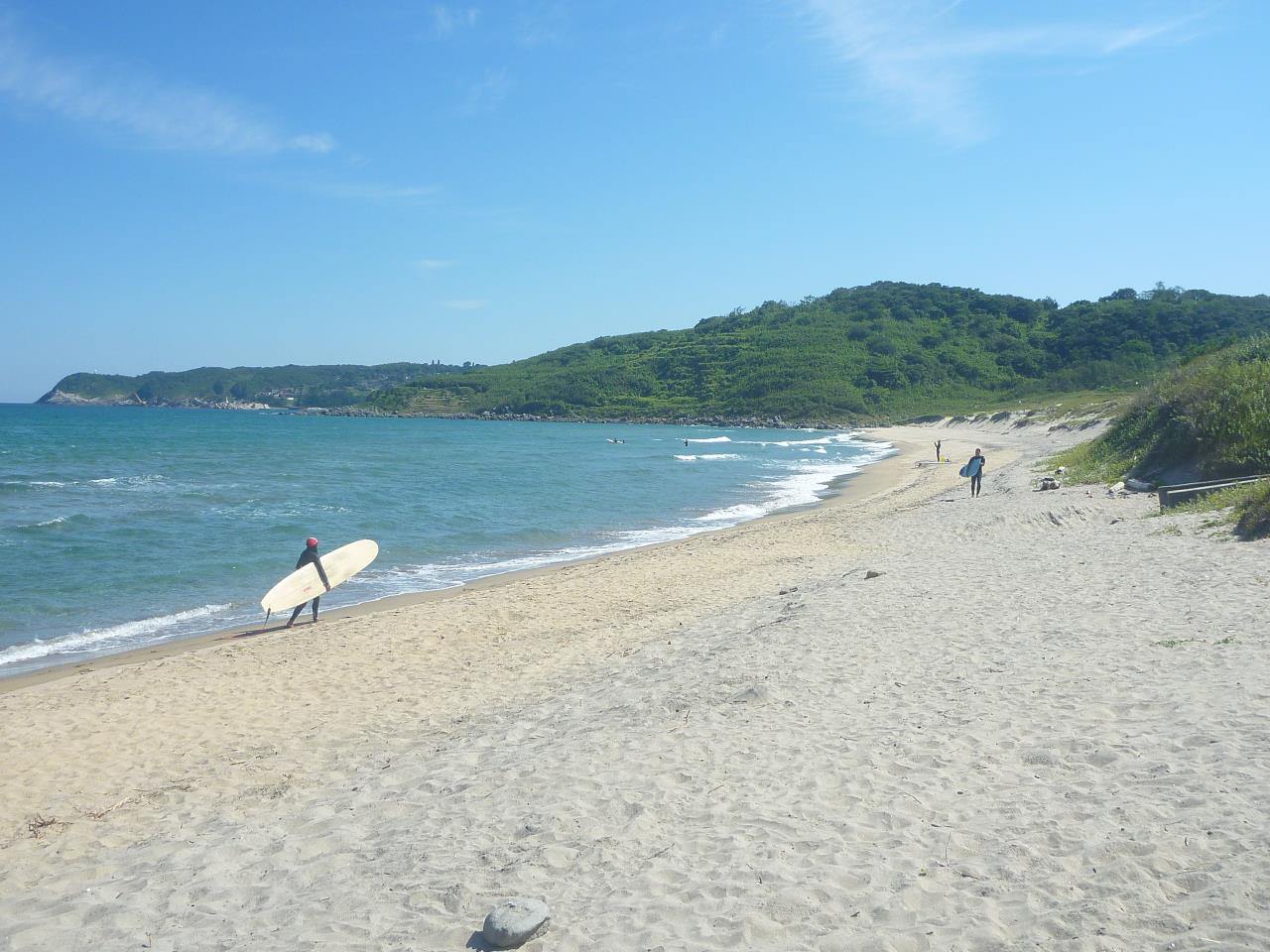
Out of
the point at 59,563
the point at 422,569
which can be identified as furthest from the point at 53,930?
the point at 59,563

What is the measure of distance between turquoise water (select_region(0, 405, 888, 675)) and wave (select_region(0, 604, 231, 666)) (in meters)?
0.04

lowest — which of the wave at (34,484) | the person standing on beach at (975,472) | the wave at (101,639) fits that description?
the wave at (101,639)

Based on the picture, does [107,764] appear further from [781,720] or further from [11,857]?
[781,720]

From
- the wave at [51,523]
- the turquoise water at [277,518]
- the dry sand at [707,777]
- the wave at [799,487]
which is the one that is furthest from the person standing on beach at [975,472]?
the wave at [51,523]

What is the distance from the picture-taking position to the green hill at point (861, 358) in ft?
328

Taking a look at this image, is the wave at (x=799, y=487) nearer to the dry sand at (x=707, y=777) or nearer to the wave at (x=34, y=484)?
the dry sand at (x=707, y=777)

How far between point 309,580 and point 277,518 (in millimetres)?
11829

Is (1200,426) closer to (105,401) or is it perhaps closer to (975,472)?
(975,472)

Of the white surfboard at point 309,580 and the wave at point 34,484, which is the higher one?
the wave at point 34,484

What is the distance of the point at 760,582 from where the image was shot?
14.4 metres

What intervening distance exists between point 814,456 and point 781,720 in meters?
49.7

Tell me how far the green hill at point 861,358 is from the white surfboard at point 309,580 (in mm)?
73505

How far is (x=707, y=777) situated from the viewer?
5953 millimetres

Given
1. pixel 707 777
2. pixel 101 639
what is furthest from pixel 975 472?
pixel 101 639
